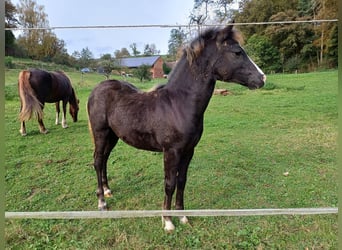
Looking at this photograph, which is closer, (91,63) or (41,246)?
(41,246)

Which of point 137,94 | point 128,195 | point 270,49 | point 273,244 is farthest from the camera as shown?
point 270,49

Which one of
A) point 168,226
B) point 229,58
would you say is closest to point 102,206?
point 168,226

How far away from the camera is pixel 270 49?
842cm

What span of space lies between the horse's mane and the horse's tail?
3.47 metres

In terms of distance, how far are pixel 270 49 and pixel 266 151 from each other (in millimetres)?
5408

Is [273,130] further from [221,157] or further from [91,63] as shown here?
[91,63]

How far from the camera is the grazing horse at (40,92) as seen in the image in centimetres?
452

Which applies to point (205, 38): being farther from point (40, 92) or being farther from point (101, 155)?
point (40, 92)

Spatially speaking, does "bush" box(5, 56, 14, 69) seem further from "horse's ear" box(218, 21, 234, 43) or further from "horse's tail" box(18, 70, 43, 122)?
"horse's ear" box(218, 21, 234, 43)

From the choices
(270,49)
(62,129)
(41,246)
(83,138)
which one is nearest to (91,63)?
(83,138)

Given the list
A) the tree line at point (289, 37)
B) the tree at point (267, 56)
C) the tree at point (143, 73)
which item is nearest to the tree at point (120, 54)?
the tree at point (143, 73)

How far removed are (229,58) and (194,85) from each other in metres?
0.32

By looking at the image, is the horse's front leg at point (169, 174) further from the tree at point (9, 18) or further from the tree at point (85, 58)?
the tree at point (85, 58)

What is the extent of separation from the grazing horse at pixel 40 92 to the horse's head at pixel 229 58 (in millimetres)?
3571
